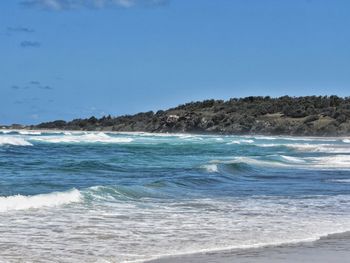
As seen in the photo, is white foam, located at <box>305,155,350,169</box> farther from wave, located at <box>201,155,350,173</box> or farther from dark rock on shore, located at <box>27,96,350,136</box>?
Result: dark rock on shore, located at <box>27,96,350,136</box>

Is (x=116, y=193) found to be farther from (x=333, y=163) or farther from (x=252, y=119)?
(x=252, y=119)

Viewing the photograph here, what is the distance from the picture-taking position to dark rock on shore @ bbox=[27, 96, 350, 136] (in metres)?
106

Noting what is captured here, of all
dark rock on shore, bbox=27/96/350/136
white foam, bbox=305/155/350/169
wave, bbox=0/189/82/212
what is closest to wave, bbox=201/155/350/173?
white foam, bbox=305/155/350/169

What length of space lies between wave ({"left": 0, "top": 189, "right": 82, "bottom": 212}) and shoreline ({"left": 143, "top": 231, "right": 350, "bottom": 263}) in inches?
223

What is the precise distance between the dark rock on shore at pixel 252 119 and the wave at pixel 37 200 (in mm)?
86224

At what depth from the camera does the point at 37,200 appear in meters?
15.0

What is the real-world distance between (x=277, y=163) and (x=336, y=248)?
950 inches

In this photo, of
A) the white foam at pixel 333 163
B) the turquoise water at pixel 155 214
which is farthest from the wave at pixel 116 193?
the white foam at pixel 333 163

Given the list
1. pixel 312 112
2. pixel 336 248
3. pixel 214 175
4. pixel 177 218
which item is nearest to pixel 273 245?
pixel 336 248

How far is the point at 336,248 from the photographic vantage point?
10148mm

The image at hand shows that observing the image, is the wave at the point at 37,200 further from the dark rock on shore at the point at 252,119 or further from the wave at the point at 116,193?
the dark rock on shore at the point at 252,119

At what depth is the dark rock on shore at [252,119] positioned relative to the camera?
347 ft

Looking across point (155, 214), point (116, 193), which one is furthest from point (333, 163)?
point (155, 214)

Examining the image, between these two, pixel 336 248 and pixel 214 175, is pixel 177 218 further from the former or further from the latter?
pixel 214 175
